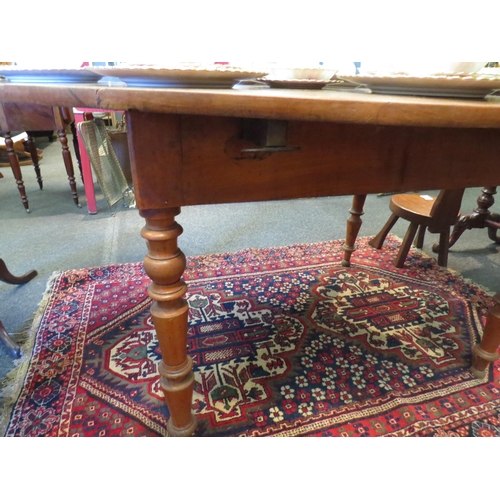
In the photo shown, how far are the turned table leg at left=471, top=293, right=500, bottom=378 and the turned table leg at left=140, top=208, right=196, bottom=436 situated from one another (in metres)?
0.82

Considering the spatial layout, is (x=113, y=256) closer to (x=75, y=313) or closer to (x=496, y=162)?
(x=75, y=313)

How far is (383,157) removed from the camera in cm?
59

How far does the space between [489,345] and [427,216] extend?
2.18 ft

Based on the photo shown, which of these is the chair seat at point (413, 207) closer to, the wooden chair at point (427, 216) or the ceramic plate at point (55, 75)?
the wooden chair at point (427, 216)

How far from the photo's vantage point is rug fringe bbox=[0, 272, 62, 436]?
0.88m

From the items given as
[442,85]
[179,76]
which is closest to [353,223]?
[442,85]

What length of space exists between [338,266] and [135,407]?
1.06 meters

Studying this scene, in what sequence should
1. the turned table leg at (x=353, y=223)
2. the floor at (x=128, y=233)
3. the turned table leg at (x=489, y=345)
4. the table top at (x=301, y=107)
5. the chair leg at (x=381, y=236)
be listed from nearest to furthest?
the table top at (x=301, y=107), the turned table leg at (x=489, y=345), the turned table leg at (x=353, y=223), the floor at (x=128, y=233), the chair leg at (x=381, y=236)

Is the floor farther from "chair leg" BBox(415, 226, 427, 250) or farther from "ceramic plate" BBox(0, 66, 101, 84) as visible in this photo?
"ceramic plate" BBox(0, 66, 101, 84)

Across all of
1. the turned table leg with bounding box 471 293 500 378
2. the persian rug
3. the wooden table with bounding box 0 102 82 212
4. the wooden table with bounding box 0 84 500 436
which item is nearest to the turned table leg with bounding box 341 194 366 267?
the persian rug

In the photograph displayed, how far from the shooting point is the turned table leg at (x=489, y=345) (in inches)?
37.0

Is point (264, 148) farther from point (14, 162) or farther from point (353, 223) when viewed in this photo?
point (14, 162)

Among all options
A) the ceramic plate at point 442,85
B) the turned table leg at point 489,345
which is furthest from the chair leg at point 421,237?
the ceramic plate at point 442,85

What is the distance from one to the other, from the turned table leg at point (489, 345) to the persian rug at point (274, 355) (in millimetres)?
36
